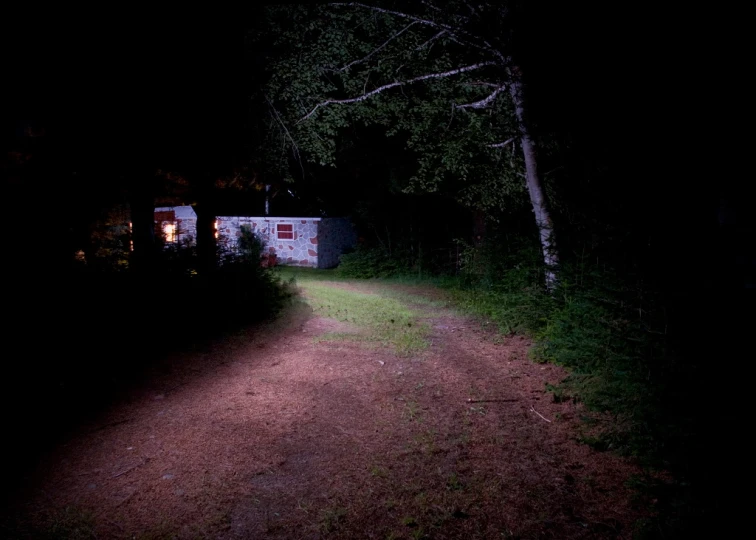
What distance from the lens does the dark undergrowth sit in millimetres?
3400

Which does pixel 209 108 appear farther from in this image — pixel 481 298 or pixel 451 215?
pixel 451 215

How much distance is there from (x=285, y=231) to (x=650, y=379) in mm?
20742

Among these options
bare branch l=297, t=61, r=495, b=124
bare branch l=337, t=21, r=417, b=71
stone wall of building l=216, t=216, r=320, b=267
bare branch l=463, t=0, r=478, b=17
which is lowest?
stone wall of building l=216, t=216, r=320, b=267

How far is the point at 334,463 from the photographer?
4.43 metres

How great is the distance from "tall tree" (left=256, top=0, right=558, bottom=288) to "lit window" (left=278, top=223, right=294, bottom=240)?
10.8m

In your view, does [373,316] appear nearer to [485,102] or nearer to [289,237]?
[485,102]

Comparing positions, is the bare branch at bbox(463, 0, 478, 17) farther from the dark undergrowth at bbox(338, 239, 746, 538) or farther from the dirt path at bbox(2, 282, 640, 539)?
the dirt path at bbox(2, 282, 640, 539)

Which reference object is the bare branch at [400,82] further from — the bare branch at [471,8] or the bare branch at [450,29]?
the bare branch at [471,8]

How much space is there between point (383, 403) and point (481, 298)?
6.94 meters

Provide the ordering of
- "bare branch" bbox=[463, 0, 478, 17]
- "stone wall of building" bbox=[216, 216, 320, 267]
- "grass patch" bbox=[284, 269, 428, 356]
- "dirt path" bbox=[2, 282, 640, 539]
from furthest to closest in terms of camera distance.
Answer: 1. "stone wall of building" bbox=[216, 216, 320, 267]
2. "bare branch" bbox=[463, 0, 478, 17]
3. "grass patch" bbox=[284, 269, 428, 356]
4. "dirt path" bbox=[2, 282, 640, 539]

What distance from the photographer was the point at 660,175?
6.02 meters

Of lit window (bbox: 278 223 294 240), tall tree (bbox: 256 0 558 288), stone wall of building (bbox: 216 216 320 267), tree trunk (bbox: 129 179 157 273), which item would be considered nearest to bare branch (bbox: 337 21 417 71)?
tall tree (bbox: 256 0 558 288)

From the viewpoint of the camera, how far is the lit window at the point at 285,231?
931 inches

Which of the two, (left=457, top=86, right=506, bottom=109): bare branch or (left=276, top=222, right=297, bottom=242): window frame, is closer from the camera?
(left=457, top=86, right=506, bottom=109): bare branch
